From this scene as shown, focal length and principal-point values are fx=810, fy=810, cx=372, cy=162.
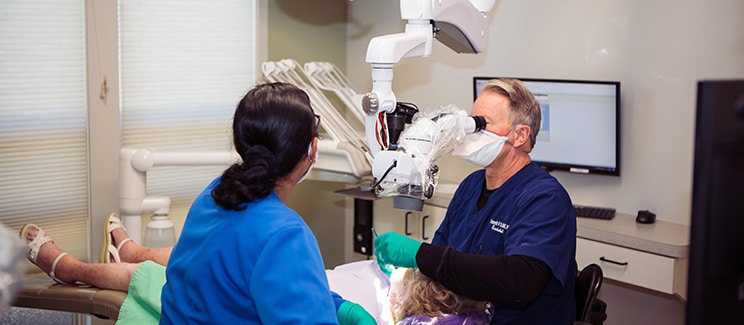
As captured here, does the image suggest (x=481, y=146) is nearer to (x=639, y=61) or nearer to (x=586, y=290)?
(x=586, y=290)

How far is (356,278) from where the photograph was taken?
7.38 ft

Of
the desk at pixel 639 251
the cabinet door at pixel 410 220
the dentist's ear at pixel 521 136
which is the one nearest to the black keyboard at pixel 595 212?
the desk at pixel 639 251

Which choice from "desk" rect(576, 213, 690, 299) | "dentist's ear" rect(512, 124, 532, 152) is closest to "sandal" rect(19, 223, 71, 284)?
"dentist's ear" rect(512, 124, 532, 152)

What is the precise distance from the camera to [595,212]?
3.07 meters

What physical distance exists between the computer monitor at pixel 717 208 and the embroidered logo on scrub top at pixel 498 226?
39.0 inches

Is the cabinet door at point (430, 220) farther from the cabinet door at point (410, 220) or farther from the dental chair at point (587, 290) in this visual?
the dental chair at point (587, 290)

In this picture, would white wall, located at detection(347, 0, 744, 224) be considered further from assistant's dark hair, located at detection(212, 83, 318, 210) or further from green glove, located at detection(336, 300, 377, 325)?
assistant's dark hair, located at detection(212, 83, 318, 210)

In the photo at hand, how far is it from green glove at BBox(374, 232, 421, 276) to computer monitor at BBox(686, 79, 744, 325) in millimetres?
993

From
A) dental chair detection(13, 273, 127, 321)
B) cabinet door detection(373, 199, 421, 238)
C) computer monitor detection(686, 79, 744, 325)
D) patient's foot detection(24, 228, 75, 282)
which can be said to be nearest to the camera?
computer monitor detection(686, 79, 744, 325)

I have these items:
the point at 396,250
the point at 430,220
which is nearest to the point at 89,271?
the point at 396,250

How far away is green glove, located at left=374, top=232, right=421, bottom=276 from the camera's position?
1905 mm

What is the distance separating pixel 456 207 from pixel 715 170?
130cm

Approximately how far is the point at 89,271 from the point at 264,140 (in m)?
1.33

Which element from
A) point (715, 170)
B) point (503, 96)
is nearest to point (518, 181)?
point (503, 96)
